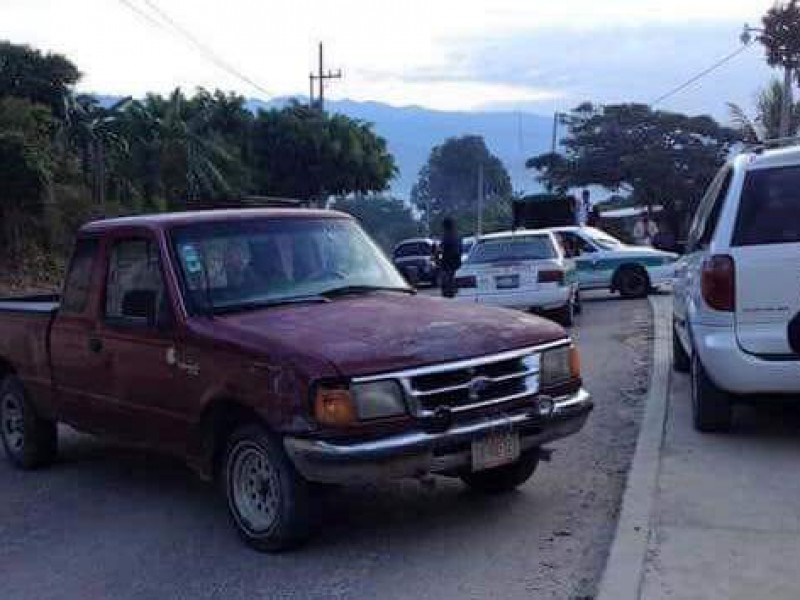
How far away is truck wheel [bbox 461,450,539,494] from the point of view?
22.9 feet

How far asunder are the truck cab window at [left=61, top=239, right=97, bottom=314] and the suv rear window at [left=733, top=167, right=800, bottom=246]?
413 centimetres

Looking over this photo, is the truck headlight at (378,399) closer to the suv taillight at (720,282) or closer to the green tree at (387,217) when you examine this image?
the suv taillight at (720,282)

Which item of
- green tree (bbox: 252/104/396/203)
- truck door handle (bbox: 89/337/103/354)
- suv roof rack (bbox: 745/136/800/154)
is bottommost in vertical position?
truck door handle (bbox: 89/337/103/354)

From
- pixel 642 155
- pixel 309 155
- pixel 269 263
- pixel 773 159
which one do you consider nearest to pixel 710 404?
pixel 773 159

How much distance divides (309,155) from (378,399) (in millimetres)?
45414

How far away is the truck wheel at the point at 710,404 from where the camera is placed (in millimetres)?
7992

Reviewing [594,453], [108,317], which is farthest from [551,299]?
[108,317]

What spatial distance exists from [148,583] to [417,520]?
1548 mm

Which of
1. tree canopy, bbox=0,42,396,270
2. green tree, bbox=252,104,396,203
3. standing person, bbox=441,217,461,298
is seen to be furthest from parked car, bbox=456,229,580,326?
green tree, bbox=252,104,396,203

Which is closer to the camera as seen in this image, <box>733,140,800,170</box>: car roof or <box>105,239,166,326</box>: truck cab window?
<box>105,239,166,326</box>: truck cab window

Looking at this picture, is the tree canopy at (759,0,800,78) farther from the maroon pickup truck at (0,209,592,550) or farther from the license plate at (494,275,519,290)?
the maroon pickup truck at (0,209,592,550)

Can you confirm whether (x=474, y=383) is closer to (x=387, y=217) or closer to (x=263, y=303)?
(x=263, y=303)

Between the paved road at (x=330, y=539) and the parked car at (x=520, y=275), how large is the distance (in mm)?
9031

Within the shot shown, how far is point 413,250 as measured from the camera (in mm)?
38781
